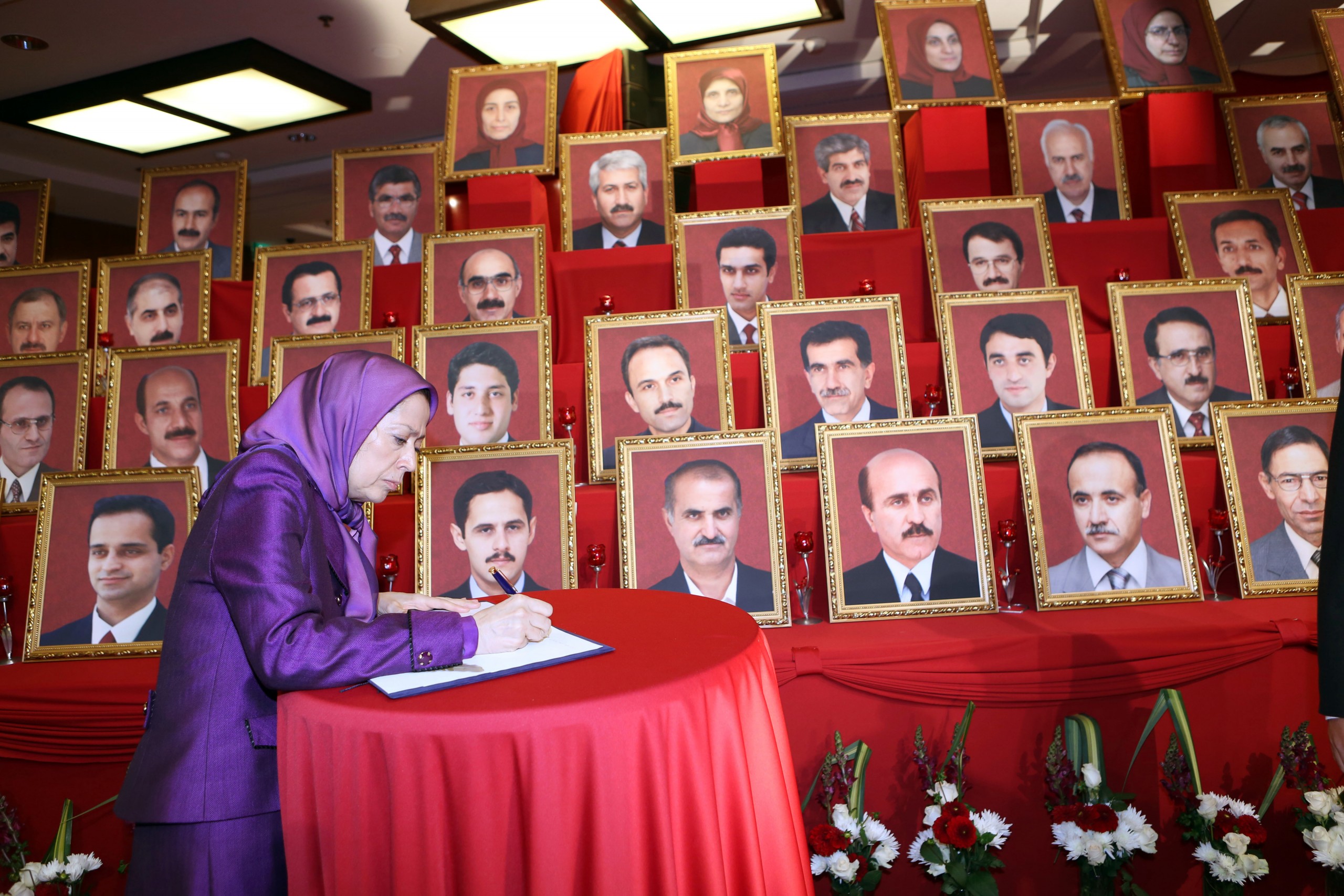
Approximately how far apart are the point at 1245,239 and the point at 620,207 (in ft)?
9.58

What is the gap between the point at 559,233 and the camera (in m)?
5.14

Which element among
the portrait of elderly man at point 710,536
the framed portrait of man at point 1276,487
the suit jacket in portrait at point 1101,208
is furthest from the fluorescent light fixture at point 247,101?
the framed portrait of man at point 1276,487

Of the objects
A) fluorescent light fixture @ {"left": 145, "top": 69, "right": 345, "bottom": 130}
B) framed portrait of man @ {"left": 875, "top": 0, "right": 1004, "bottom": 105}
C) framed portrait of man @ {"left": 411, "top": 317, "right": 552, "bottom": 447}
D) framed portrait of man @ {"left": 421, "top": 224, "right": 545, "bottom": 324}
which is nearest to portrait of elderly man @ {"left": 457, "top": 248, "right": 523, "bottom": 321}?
framed portrait of man @ {"left": 421, "top": 224, "right": 545, "bottom": 324}

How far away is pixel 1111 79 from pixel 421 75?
20.0 ft

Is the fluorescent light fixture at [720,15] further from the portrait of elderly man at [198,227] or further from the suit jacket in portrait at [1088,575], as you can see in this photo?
the suit jacket in portrait at [1088,575]

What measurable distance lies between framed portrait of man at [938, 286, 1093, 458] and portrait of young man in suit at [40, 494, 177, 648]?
3062 mm

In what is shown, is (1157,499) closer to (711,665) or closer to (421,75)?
(711,665)

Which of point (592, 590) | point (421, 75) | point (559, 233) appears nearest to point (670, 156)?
point (559, 233)

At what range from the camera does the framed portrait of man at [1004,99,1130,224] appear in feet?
13.8

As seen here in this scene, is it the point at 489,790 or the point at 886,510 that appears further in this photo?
the point at 886,510

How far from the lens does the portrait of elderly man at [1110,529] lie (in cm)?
296

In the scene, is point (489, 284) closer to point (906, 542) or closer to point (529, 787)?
point (906, 542)

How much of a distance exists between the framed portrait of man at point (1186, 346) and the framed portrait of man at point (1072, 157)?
0.82 m

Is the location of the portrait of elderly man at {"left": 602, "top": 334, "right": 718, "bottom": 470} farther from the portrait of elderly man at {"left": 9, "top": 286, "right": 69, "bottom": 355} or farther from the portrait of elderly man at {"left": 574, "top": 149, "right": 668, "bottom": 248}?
the portrait of elderly man at {"left": 9, "top": 286, "right": 69, "bottom": 355}
